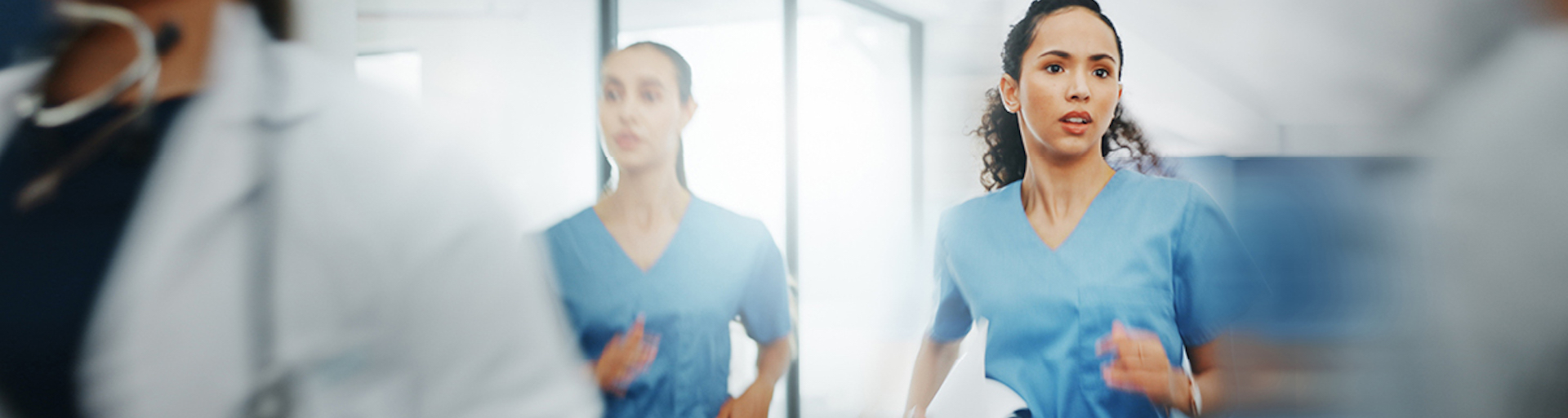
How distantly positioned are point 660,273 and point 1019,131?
0.55 m

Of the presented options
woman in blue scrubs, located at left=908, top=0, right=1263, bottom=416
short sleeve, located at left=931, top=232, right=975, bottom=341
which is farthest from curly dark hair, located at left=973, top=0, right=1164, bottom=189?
short sleeve, located at left=931, top=232, right=975, bottom=341

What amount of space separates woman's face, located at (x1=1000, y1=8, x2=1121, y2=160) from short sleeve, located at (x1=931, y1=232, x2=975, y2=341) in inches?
7.6

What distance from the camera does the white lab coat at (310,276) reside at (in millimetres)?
933

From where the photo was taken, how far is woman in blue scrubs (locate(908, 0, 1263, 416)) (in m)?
0.95

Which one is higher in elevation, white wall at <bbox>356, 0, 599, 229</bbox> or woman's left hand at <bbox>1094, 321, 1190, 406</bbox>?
white wall at <bbox>356, 0, 599, 229</bbox>

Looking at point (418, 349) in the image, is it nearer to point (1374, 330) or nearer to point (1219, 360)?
point (1219, 360)

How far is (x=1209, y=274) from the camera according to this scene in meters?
0.96

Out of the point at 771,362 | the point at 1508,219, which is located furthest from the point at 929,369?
the point at 1508,219

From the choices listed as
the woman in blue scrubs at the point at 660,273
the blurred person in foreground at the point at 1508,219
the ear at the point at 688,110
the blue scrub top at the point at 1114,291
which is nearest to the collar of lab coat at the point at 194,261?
the woman in blue scrubs at the point at 660,273

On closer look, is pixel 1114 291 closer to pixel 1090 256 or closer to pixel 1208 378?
pixel 1090 256

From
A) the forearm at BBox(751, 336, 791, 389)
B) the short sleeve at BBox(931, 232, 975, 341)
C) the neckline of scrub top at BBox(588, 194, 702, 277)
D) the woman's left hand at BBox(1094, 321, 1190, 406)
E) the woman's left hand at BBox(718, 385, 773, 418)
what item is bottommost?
the woman's left hand at BBox(718, 385, 773, 418)

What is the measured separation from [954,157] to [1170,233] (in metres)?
0.29

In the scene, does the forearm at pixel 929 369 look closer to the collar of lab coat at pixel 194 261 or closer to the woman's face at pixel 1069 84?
the woman's face at pixel 1069 84

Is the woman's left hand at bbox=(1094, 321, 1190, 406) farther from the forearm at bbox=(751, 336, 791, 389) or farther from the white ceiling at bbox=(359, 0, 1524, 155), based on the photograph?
the forearm at bbox=(751, 336, 791, 389)
